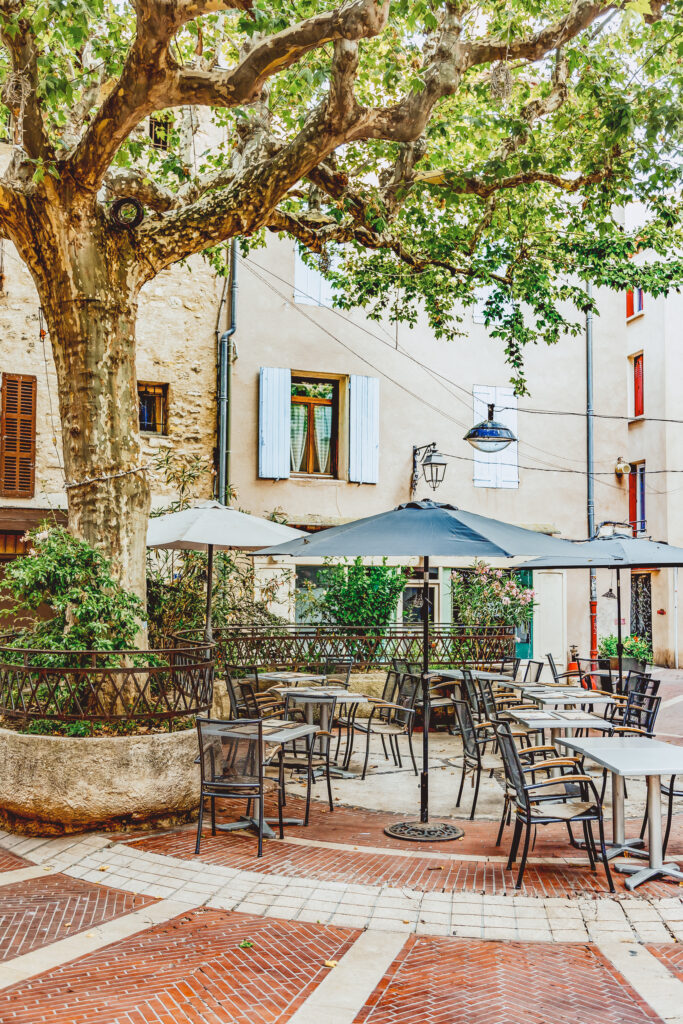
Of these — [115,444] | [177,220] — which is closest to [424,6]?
[177,220]

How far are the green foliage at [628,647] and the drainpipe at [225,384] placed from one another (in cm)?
854

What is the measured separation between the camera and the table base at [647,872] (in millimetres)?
5504

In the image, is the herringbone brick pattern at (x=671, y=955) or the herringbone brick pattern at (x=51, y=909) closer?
the herringbone brick pattern at (x=671, y=955)

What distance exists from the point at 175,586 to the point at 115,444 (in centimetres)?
402

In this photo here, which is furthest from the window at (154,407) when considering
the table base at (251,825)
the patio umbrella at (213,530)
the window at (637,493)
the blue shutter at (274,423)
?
the window at (637,493)

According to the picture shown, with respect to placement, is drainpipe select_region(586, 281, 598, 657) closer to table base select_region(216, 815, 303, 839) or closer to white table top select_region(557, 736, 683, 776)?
white table top select_region(557, 736, 683, 776)

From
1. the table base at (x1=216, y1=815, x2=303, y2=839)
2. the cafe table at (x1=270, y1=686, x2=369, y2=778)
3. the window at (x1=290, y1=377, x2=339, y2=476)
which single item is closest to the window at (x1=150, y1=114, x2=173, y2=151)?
the window at (x1=290, y1=377, x2=339, y2=476)

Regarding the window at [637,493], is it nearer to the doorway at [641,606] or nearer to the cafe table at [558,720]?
the doorway at [641,606]

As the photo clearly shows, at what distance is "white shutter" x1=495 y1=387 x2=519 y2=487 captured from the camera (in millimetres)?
17062

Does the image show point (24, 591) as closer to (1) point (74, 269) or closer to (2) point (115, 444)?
(2) point (115, 444)

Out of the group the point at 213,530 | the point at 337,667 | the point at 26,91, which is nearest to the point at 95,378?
the point at 213,530

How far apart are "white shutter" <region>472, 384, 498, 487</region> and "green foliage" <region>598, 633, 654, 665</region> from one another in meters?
4.14

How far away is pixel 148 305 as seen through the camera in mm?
14633

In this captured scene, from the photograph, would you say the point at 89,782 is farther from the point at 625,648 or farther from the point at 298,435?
the point at 625,648
